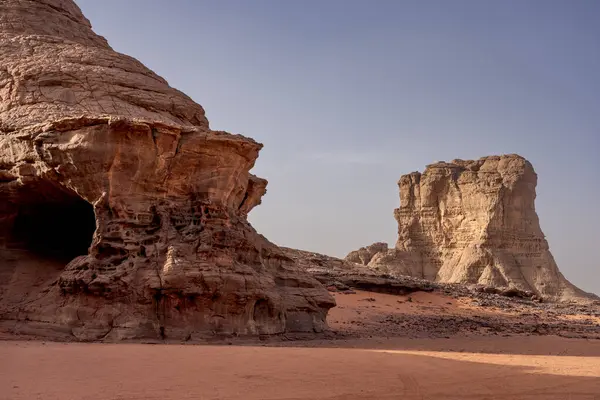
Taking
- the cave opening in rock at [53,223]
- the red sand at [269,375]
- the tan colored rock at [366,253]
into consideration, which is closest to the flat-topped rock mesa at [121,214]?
the cave opening in rock at [53,223]

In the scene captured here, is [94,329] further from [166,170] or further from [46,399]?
[46,399]

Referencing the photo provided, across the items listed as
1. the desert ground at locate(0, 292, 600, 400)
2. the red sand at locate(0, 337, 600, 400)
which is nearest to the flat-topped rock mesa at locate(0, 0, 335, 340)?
the desert ground at locate(0, 292, 600, 400)

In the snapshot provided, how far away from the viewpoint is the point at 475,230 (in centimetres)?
4859

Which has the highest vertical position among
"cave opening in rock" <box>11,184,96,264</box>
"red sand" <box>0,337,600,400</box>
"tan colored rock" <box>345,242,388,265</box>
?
"tan colored rock" <box>345,242,388,265</box>

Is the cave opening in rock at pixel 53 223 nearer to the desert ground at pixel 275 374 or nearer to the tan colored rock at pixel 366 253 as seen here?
the desert ground at pixel 275 374

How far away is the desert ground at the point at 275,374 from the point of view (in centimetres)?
753

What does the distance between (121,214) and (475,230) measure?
129 ft

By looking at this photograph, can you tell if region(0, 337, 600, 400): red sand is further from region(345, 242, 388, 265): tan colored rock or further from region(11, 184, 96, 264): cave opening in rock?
region(345, 242, 388, 265): tan colored rock

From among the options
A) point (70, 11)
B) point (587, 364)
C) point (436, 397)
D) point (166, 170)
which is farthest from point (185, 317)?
point (70, 11)

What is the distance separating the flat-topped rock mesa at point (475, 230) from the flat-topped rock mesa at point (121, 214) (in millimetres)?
33383

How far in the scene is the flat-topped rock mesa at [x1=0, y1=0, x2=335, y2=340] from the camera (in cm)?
1297

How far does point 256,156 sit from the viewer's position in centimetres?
1537

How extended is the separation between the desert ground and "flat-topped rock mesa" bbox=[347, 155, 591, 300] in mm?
35213

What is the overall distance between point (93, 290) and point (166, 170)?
9.80ft
